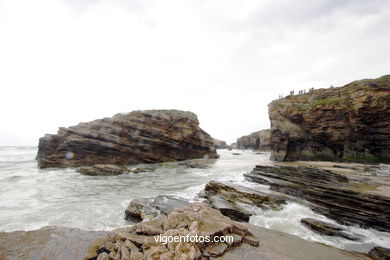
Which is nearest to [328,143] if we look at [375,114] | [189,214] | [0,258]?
[375,114]

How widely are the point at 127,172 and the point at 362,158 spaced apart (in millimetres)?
37029

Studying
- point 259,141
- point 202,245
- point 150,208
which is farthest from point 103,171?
point 259,141

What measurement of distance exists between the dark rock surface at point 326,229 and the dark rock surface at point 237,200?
2163mm

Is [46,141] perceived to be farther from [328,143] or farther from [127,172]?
[328,143]

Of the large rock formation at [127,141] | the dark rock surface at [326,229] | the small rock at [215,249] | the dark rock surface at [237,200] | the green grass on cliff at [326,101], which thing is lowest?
the dark rock surface at [326,229]

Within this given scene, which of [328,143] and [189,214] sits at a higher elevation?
[328,143]

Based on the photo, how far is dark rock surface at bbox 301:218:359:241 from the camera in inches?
311

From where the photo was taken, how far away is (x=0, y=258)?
552cm

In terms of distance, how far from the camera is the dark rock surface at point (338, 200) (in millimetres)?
9211

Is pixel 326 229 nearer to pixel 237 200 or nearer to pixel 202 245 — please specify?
pixel 237 200

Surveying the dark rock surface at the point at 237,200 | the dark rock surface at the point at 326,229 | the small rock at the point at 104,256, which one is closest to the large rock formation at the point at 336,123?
the dark rock surface at the point at 237,200

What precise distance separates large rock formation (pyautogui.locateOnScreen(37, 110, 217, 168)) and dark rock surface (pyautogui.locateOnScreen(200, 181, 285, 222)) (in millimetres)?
30141

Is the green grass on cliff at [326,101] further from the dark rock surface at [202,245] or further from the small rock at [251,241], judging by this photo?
the small rock at [251,241]

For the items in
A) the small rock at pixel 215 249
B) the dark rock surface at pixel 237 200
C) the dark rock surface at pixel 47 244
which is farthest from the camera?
the dark rock surface at pixel 237 200
